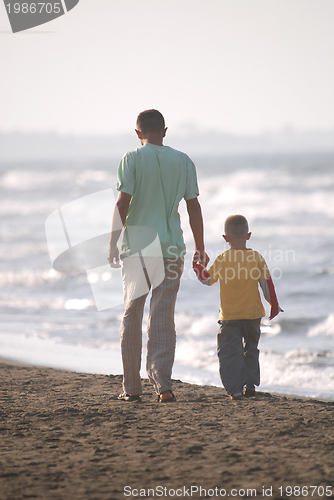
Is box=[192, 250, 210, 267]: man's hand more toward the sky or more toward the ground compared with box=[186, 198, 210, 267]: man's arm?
more toward the ground

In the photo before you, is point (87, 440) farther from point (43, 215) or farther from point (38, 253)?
point (43, 215)

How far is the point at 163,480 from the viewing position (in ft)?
6.47

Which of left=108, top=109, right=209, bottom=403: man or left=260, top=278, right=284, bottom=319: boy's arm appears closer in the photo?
left=108, top=109, right=209, bottom=403: man

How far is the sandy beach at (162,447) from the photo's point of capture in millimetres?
1912

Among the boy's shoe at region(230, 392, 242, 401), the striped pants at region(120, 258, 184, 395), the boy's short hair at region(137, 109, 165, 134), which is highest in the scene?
the boy's short hair at region(137, 109, 165, 134)

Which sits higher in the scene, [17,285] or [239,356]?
[17,285]

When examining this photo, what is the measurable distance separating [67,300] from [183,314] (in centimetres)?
197

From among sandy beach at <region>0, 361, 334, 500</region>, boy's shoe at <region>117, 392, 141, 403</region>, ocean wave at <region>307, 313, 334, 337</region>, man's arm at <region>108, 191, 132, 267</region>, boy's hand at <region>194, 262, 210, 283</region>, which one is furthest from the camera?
ocean wave at <region>307, 313, 334, 337</region>

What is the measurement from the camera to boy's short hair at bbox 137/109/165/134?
3180 mm

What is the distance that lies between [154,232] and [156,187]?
261 millimetres

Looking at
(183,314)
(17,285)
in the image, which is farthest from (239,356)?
(17,285)

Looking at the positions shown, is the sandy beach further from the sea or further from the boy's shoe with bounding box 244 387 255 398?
the sea

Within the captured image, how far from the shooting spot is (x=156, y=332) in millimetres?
3150

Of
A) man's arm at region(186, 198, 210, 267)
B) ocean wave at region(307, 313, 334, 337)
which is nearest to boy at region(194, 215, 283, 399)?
man's arm at region(186, 198, 210, 267)
